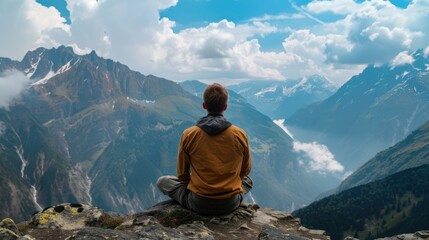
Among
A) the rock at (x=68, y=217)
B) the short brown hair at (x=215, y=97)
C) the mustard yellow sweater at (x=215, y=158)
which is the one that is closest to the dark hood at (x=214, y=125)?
the mustard yellow sweater at (x=215, y=158)

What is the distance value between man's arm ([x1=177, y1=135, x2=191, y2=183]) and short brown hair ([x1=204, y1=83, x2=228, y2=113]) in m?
1.70

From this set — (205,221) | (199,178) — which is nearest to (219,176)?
(199,178)

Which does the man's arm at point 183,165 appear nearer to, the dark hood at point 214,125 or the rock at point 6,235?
the dark hood at point 214,125

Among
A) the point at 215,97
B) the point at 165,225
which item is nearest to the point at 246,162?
the point at 215,97

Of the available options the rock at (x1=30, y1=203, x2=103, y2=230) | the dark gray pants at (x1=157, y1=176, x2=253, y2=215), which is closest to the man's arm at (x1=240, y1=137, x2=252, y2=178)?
the dark gray pants at (x1=157, y1=176, x2=253, y2=215)

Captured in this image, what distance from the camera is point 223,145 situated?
14.0m

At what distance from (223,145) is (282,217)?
23.9ft

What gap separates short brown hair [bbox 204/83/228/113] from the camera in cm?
1355

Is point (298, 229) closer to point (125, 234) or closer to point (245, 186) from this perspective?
point (245, 186)

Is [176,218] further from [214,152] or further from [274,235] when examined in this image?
[274,235]

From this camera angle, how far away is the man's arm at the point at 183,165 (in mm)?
14594

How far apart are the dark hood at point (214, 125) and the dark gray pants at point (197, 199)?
291 centimetres

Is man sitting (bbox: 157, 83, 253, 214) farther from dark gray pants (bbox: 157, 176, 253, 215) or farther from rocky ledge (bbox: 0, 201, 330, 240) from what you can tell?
rocky ledge (bbox: 0, 201, 330, 240)

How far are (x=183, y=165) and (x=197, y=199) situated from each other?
4.90ft
